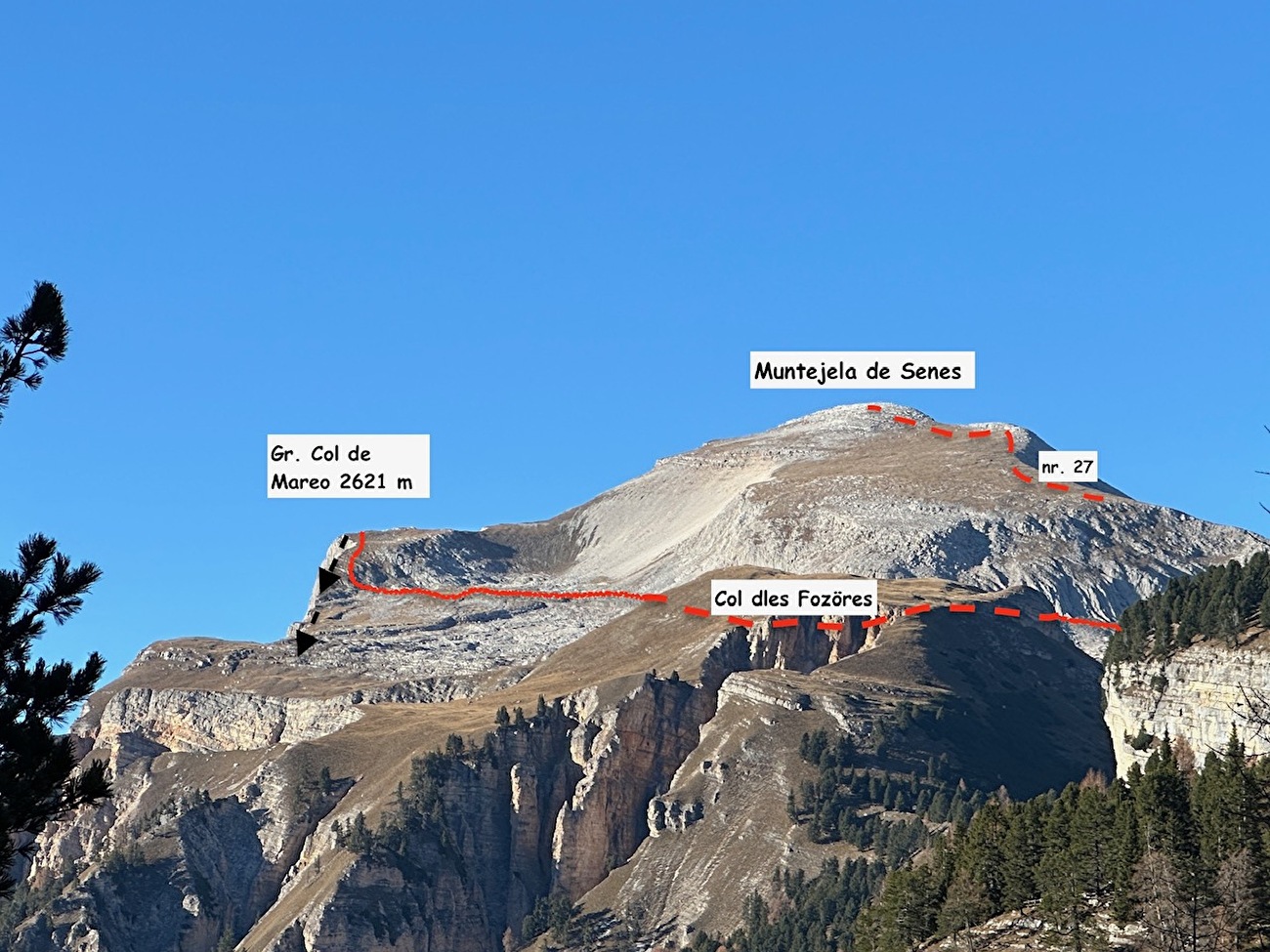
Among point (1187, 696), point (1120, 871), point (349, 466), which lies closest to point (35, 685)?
point (349, 466)

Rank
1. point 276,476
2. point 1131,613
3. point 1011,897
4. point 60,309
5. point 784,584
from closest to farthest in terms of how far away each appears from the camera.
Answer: point 60,309 → point 276,476 → point 1011,897 → point 1131,613 → point 784,584

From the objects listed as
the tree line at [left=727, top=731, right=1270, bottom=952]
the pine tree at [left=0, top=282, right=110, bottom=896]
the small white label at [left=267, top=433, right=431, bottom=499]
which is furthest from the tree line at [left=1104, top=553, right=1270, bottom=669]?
the pine tree at [left=0, top=282, right=110, bottom=896]

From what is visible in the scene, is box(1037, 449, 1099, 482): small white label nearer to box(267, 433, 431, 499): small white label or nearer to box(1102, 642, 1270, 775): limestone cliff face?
box(1102, 642, 1270, 775): limestone cliff face

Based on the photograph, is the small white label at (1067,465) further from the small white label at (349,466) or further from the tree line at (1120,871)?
the small white label at (349,466)

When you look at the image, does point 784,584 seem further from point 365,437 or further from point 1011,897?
point 365,437

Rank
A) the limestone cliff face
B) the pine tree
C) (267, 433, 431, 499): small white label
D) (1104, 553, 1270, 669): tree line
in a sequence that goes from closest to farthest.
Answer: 1. the pine tree
2. (267, 433, 431, 499): small white label
3. the limestone cliff face
4. (1104, 553, 1270, 669): tree line

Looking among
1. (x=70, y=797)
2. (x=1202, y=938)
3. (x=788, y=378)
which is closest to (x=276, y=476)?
(x=788, y=378)
